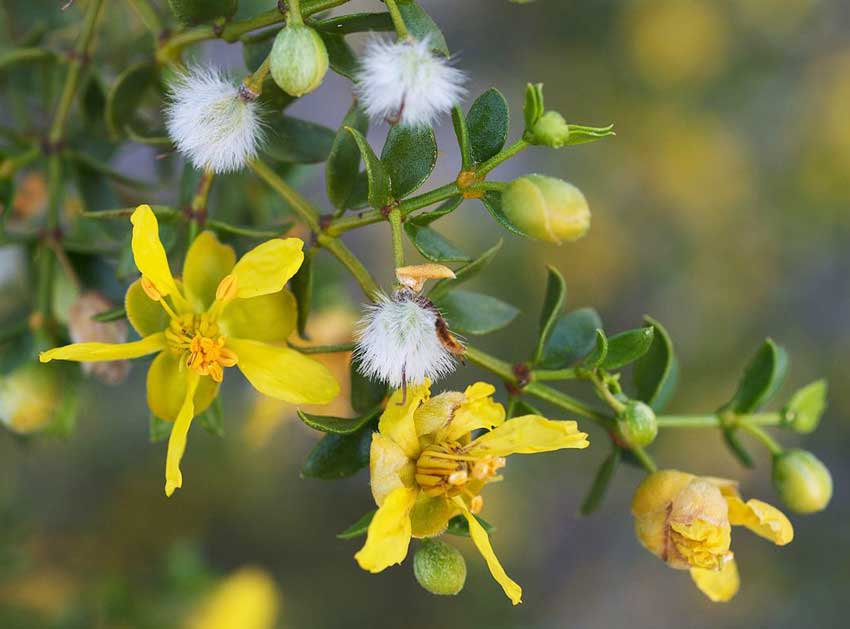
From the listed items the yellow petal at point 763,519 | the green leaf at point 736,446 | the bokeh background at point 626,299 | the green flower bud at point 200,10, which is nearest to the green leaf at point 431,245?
the green flower bud at point 200,10

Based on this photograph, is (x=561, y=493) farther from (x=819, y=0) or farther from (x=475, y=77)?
(x=819, y=0)

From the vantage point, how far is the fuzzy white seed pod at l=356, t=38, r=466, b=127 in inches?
44.3

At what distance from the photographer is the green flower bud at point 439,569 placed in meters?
1.22

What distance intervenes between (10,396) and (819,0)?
11.8 feet

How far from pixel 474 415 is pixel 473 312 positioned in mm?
267

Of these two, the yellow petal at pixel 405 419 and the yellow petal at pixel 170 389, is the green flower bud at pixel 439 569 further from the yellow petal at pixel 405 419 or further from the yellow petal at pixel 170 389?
the yellow petal at pixel 170 389

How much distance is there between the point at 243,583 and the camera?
2680 mm

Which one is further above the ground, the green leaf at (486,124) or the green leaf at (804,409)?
the green leaf at (486,124)

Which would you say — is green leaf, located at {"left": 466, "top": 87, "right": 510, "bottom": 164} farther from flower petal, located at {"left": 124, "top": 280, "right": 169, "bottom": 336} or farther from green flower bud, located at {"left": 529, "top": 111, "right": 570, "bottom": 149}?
flower petal, located at {"left": 124, "top": 280, "right": 169, "bottom": 336}

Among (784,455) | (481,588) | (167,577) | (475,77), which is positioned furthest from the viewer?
(475,77)

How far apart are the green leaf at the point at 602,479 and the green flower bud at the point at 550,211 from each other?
490mm

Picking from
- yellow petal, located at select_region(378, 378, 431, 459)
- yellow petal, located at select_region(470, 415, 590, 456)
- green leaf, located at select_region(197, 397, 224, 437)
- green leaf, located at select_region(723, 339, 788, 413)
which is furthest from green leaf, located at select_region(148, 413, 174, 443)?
green leaf, located at select_region(723, 339, 788, 413)

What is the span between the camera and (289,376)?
129 centimetres

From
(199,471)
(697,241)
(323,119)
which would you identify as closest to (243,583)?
(199,471)
